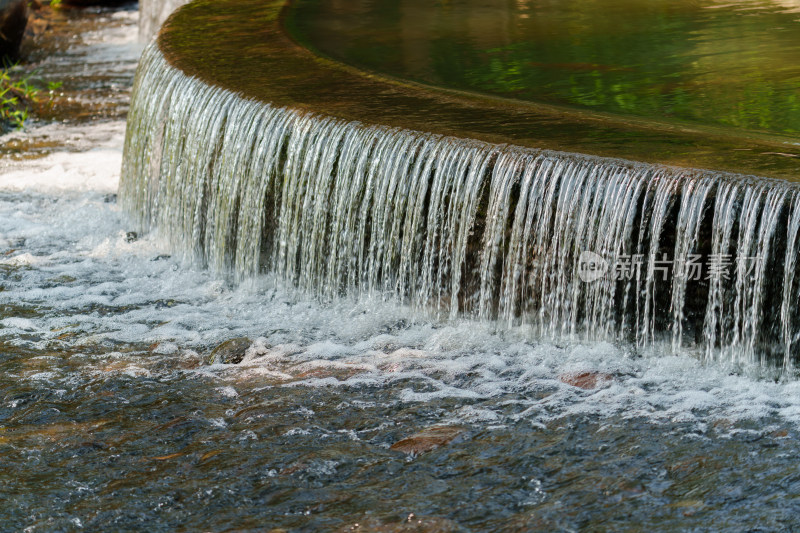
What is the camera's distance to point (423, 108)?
5895 millimetres

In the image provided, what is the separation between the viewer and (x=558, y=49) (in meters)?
7.20

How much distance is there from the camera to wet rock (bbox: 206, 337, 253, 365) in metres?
5.24

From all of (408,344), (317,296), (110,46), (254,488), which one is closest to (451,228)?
(408,344)

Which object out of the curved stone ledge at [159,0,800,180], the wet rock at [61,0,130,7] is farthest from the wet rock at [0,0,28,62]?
the curved stone ledge at [159,0,800,180]

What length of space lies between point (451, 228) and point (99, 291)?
2.29 metres

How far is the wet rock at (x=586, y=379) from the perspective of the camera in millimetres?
4700

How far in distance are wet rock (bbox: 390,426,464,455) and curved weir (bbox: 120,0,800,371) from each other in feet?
3.69

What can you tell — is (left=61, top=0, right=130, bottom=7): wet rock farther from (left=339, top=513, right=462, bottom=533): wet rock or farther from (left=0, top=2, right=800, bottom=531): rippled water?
(left=339, top=513, right=462, bottom=533): wet rock

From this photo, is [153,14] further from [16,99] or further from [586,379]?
[586,379]

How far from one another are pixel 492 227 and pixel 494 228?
0.01 m

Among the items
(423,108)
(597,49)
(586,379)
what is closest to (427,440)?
(586,379)

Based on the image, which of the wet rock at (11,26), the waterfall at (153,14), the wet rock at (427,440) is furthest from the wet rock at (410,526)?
the wet rock at (11,26)

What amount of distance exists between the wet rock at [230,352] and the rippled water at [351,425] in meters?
0.06

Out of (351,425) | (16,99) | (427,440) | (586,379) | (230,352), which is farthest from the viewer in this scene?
(16,99)
